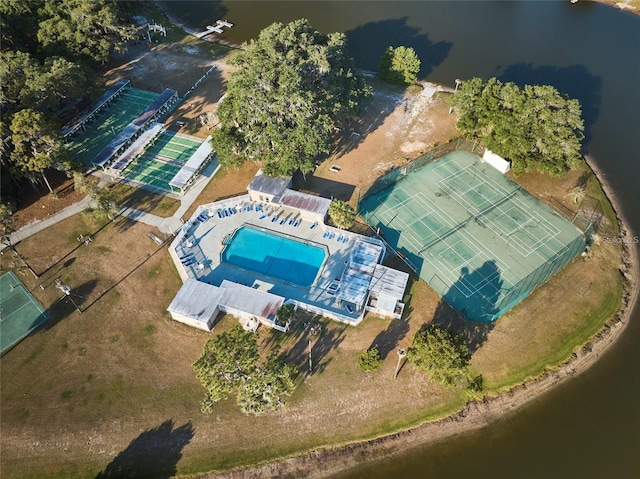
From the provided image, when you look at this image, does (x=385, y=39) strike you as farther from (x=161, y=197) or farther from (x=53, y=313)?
(x=53, y=313)

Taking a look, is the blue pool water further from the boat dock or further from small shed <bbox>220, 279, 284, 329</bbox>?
the boat dock

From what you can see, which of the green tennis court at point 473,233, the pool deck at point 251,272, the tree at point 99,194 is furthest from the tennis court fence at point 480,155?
the tree at point 99,194

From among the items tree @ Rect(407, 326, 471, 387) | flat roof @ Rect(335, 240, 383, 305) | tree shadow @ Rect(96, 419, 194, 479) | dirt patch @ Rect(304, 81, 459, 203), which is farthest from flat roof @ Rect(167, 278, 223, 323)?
tree @ Rect(407, 326, 471, 387)

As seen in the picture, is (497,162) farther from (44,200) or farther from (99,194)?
(44,200)

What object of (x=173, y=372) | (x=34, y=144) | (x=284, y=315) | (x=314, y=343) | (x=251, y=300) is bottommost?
(x=173, y=372)

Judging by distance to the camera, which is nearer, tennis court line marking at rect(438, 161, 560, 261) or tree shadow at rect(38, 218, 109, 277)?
tree shadow at rect(38, 218, 109, 277)

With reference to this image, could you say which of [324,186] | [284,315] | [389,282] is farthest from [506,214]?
[284,315]
